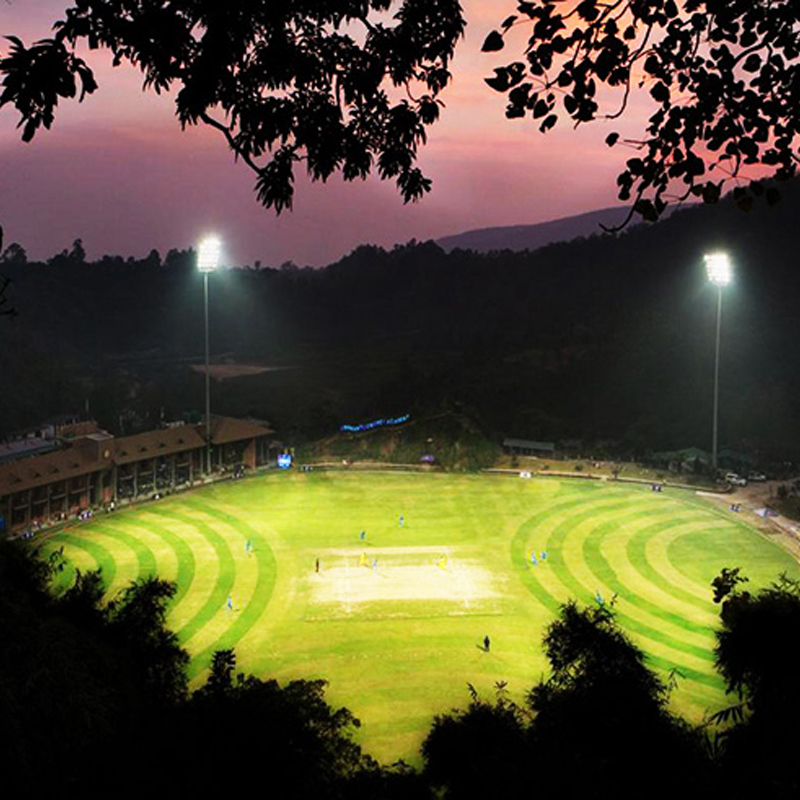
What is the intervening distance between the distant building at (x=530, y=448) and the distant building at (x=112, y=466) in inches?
960

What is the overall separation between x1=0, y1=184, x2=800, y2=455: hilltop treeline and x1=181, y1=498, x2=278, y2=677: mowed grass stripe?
29.0 meters

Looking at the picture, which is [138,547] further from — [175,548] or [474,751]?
[474,751]

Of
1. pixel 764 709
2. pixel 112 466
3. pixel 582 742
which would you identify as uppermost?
pixel 764 709

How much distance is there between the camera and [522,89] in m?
6.40

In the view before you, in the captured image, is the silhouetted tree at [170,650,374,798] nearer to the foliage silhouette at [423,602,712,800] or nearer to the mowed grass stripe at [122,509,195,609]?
the foliage silhouette at [423,602,712,800]

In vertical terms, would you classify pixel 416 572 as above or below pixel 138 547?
below

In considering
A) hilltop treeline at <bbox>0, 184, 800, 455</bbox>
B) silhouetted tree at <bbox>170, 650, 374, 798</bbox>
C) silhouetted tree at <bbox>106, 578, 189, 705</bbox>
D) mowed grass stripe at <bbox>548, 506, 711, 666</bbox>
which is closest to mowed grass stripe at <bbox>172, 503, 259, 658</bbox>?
silhouetted tree at <bbox>106, 578, 189, 705</bbox>

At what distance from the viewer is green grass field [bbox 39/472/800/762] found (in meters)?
35.3

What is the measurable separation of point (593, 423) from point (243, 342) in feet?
298

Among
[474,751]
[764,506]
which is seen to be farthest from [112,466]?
[764,506]

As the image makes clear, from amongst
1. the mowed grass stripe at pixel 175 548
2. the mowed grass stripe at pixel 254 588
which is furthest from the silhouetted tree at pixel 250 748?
→ the mowed grass stripe at pixel 175 548

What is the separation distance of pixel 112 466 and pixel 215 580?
21.4 metres

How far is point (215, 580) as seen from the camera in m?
46.6

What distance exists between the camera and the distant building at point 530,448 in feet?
268
